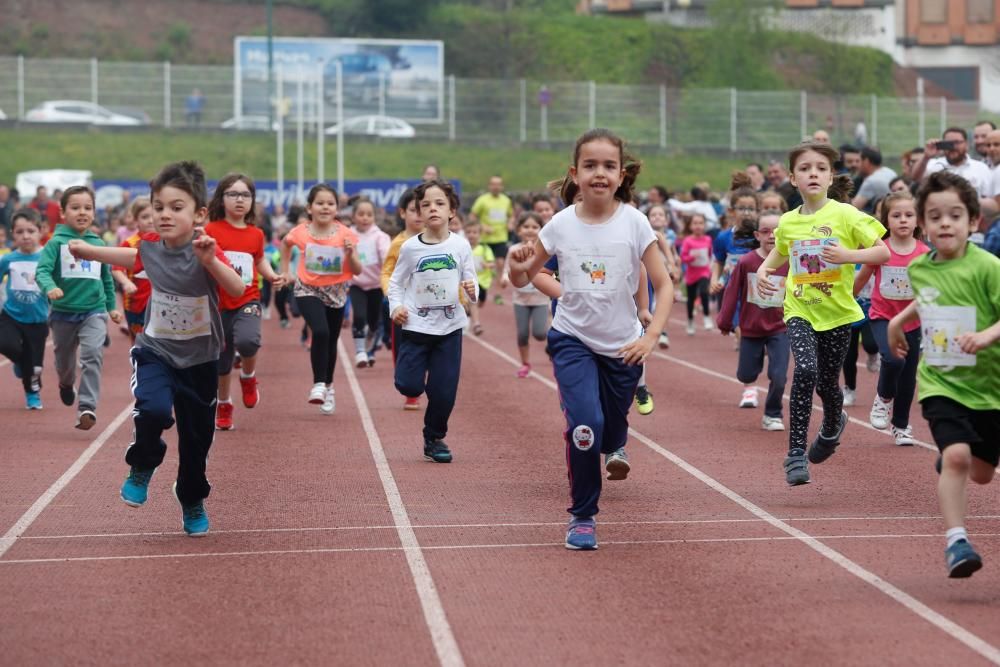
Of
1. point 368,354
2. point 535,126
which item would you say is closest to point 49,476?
point 368,354

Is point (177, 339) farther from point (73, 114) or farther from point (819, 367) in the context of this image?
point (73, 114)

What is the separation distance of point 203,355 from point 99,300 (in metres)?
5.32

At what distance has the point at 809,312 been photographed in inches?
383

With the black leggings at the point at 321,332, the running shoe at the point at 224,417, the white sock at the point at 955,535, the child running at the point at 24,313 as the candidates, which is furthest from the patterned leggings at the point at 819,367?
the child running at the point at 24,313

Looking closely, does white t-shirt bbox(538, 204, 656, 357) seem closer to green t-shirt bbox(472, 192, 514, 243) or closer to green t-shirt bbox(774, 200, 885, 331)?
green t-shirt bbox(774, 200, 885, 331)

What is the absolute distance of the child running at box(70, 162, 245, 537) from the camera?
8000mm

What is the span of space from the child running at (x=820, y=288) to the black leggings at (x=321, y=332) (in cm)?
504

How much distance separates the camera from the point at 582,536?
307 inches

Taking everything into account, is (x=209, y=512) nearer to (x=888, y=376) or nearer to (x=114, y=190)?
(x=888, y=376)

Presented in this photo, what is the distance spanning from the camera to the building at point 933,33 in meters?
75.9

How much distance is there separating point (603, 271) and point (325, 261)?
6210 mm

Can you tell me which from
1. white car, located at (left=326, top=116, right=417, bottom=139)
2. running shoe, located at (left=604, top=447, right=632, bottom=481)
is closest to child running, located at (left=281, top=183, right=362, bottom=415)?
running shoe, located at (left=604, top=447, right=632, bottom=481)

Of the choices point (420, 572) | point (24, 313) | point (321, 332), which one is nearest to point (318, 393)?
point (321, 332)

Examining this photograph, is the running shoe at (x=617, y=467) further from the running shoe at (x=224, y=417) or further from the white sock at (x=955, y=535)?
the running shoe at (x=224, y=417)
